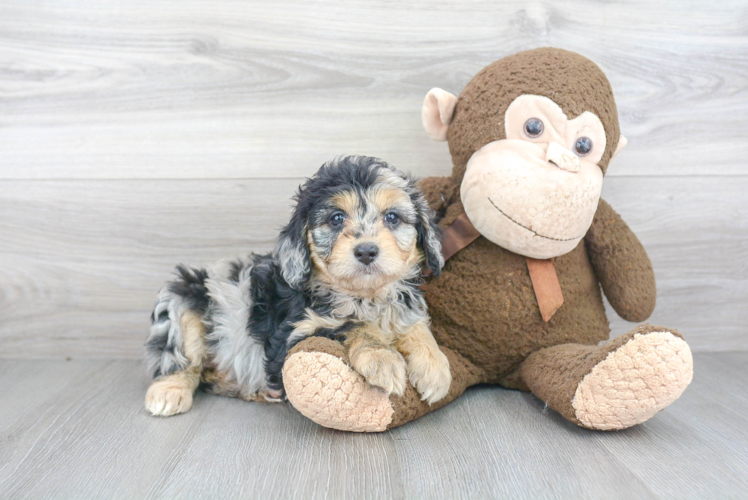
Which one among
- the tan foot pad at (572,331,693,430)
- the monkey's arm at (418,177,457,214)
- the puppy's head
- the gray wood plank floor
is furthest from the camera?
the monkey's arm at (418,177,457,214)

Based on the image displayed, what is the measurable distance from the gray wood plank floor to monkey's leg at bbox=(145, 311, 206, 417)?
0.16 feet

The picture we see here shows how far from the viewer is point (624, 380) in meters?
1.48

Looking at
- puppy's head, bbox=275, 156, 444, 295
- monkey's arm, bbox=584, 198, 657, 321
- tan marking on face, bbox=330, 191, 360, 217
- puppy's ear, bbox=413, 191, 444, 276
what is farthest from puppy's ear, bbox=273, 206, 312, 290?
monkey's arm, bbox=584, 198, 657, 321

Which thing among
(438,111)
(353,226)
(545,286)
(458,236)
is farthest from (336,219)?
(545,286)

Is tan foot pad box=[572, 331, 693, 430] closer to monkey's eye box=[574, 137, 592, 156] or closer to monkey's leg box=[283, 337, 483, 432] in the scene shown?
monkey's leg box=[283, 337, 483, 432]

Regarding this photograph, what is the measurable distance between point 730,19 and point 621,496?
1973mm

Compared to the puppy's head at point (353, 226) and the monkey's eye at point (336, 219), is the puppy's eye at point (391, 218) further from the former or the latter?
the monkey's eye at point (336, 219)

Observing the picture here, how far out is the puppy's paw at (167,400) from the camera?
Result: 1797mm

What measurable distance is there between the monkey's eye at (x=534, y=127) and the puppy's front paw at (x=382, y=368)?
0.78m

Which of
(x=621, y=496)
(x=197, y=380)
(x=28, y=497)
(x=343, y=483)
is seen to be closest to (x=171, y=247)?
(x=197, y=380)

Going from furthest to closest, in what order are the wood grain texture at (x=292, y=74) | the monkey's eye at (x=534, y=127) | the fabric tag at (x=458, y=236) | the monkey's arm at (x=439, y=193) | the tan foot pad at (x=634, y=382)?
the wood grain texture at (x=292, y=74) < the monkey's arm at (x=439, y=193) < the fabric tag at (x=458, y=236) < the monkey's eye at (x=534, y=127) < the tan foot pad at (x=634, y=382)

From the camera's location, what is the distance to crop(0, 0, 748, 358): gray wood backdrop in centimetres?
225

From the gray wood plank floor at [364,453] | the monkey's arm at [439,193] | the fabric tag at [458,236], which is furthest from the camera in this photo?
the monkey's arm at [439,193]

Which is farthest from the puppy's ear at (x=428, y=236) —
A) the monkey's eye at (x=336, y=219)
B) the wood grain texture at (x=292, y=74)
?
the wood grain texture at (x=292, y=74)
